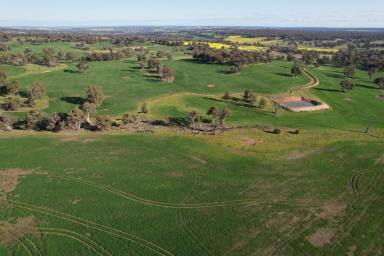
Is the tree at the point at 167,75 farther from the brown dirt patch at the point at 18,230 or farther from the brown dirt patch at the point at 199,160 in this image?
the brown dirt patch at the point at 18,230

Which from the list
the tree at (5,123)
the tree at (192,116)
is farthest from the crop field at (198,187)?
the tree at (5,123)

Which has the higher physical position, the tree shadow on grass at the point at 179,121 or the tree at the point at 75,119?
the tree at the point at 75,119

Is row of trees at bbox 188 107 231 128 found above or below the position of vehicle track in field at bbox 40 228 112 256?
above

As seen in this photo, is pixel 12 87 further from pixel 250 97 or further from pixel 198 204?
pixel 198 204

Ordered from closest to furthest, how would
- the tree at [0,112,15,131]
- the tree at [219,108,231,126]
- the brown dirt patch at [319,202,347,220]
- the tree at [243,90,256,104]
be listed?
the brown dirt patch at [319,202,347,220] < the tree at [0,112,15,131] < the tree at [219,108,231,126] < the tree at [243,90,256,104]

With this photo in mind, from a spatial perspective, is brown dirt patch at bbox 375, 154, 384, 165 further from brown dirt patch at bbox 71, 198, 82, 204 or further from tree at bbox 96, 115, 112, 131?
tree at bbox 96, 115, 112, 131

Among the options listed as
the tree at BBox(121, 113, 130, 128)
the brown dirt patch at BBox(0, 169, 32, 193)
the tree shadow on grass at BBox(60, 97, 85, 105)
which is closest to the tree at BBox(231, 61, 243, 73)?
the tree shadow on grass at BBox(60, 97, 85, 105)
